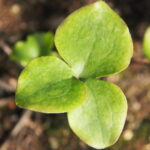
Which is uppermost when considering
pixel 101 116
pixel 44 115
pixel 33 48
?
pixel 101 116

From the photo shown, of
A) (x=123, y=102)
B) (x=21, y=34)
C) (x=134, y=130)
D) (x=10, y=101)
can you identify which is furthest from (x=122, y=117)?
(x=21, y=34)

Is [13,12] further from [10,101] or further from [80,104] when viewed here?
[80,104]

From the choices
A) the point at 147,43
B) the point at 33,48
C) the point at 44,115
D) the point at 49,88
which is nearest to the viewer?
the point at 49,88

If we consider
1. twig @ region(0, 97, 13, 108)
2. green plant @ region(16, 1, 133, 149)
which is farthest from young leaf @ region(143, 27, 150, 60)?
twig @ region(0, 97, 13, 108)

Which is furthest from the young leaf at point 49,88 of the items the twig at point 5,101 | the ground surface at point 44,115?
the twig at point 5,101

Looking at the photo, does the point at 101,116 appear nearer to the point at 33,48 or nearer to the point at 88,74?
the point at 88,74

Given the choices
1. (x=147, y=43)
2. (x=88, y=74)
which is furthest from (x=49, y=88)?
(x=147, y=43)
